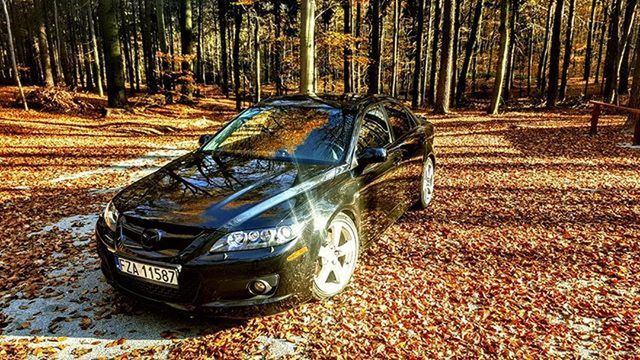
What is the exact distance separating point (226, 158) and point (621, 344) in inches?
147

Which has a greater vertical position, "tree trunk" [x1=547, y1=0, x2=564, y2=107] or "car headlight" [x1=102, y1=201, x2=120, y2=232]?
"tree trunk" [x1=547, y1=0, x2=564, y2=107]

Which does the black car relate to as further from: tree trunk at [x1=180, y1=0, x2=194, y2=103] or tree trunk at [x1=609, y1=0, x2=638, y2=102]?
tree trunk at [x1=609, y1=0, x2=638, y2=102]

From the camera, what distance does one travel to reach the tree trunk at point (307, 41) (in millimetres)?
10047

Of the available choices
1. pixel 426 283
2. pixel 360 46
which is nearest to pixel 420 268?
pixel 426 283

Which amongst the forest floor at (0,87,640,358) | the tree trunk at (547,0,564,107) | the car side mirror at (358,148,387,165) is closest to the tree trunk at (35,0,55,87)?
the forest floor at (0,87,640,358)

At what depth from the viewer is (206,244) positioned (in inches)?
116

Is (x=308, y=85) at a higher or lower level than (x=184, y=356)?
higher

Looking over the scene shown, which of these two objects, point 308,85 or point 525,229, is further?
point 308,85

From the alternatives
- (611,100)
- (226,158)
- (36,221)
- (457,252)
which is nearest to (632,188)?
(457,252)

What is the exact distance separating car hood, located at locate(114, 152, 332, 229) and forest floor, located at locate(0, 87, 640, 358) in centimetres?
93

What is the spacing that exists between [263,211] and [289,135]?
142cm

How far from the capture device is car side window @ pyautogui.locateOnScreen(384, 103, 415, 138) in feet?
17.2

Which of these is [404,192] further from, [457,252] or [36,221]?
[36,221]

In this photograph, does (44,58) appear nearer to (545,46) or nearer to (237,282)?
(237,282)
